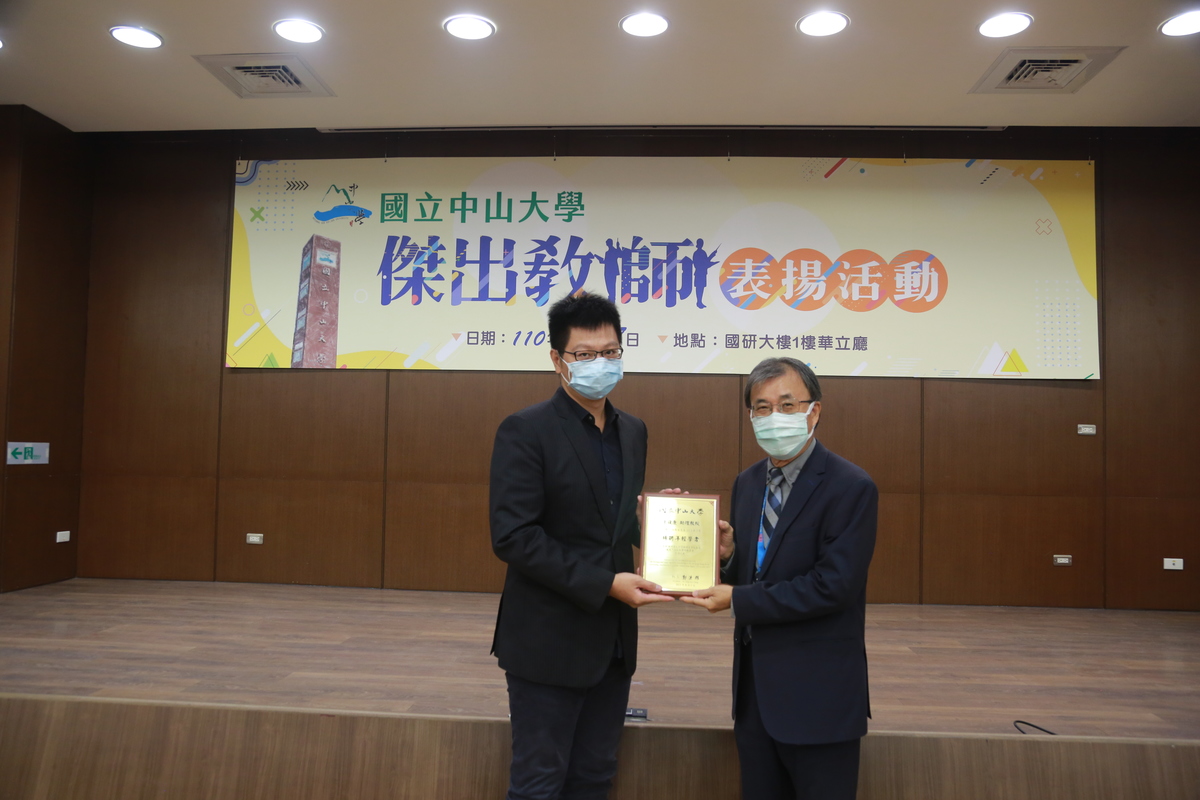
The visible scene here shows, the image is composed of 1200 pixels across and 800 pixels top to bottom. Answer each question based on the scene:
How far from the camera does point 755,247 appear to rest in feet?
16.3

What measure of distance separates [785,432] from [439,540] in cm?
371

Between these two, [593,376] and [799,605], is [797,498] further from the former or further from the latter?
[593,376]

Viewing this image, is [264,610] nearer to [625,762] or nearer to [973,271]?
[625,762]

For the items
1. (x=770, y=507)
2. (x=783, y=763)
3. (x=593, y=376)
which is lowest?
(x=783, y=763)

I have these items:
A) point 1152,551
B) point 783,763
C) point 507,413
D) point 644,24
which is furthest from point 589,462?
point 1152,551

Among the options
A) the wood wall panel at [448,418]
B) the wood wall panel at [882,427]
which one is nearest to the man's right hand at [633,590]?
the wood wall panel at [448,418]

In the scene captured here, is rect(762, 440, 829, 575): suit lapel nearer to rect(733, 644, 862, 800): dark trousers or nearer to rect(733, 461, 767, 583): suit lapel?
rect(733, 461, 767, 583): suit lapel

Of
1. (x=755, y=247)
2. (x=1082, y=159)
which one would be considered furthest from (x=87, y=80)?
(x=1082, y=159)

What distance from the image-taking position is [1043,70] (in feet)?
13.3

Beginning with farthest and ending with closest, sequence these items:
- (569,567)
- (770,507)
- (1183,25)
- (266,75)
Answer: (266,75) < (1183,25) < (770,507) < (569,567)

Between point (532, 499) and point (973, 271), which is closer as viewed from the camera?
point (532, 499)

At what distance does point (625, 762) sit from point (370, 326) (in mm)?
3544

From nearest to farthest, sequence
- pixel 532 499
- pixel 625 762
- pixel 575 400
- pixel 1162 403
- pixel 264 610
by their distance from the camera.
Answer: pixel 532 499, pixel 575 400, pixel 625 762, pixel 264 610, pixel 1162 403

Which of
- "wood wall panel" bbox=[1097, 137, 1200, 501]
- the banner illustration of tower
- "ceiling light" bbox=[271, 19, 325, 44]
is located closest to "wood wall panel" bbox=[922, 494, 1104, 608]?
"wood wall panel" bbox=[1097, 137, 1200, 501]
